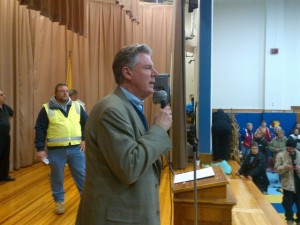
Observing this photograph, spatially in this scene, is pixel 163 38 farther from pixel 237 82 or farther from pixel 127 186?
pixel 127 186

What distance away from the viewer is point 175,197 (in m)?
2.24

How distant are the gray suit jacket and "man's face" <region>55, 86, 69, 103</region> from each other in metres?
2.27

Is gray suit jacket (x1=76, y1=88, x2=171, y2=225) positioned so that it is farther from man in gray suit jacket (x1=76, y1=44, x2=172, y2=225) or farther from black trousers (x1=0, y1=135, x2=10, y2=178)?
black trousers (x1=0, y1=135, x2=10, y2=178)

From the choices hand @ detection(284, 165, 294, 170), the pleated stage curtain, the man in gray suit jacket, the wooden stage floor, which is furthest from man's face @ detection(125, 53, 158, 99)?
hand @ detection(284, 165, 294, 170)

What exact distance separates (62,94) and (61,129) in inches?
14.2

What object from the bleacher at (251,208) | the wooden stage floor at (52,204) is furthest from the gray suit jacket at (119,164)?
the bleacher at (251,208)

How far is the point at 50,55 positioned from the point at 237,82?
614 centimetres

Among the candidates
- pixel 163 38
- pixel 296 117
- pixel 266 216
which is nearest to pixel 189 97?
pixel 163 38

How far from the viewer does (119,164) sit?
3.49ft

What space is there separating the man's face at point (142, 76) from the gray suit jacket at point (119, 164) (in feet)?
0.20

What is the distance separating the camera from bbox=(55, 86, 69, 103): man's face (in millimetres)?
3360

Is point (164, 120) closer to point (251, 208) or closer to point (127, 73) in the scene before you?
point (127, 73)

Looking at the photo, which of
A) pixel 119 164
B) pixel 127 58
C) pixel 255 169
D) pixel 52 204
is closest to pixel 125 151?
pixel 119 164

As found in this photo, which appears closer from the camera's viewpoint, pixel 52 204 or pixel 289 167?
pixel 52 204
